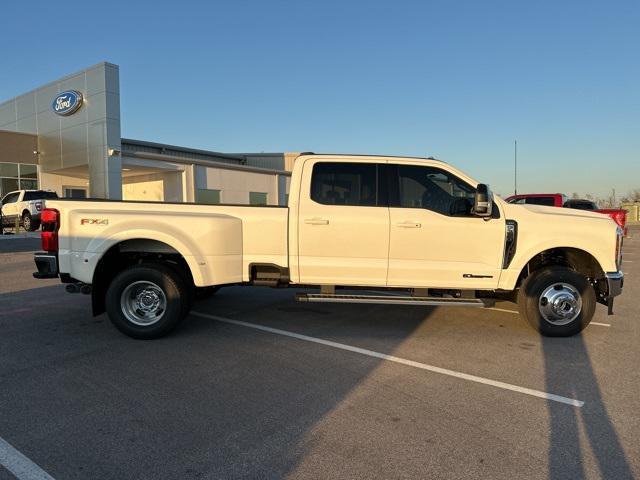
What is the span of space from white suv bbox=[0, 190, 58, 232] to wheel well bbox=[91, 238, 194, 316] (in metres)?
19.3

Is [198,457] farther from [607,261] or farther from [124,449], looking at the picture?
[607,261]

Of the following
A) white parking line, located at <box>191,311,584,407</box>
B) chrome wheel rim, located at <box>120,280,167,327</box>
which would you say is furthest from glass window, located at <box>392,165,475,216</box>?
chrome wheel rim, located at <box>120,280,167,327</box>

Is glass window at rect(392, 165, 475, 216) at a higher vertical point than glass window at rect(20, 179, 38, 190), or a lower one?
lower

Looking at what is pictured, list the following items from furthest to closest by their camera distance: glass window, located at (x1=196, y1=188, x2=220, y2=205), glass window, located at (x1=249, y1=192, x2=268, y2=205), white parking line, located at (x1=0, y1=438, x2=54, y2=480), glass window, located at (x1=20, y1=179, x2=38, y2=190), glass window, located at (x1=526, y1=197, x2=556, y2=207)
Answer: glass window, located at (x1=249, y1=192, x2=268, y2=205), glass window, located at (x1=196, y1=188, x2=220, y2=205), glass window, located at (x1=20, y1=179, x2=38, y2=190), glass window, located at (x1=526, y1=197, x2=556, y2=207), white parking line, located at (x1=0, y1=438, x2=54, y2=480)

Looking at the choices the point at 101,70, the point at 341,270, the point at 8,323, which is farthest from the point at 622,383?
the point at 101,70

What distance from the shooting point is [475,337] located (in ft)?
18.6

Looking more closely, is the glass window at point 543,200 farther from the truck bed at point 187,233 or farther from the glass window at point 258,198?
the glass window at point 258,198

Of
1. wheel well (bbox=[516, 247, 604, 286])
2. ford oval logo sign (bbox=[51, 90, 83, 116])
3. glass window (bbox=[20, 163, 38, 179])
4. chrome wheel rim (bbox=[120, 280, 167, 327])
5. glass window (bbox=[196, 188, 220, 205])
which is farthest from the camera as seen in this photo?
glass window (bbox=[196, 188, 220, 205])

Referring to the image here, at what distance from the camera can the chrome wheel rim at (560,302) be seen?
5531 mm

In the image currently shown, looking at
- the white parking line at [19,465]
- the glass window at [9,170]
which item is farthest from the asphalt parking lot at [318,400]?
the glass window at [9,170]

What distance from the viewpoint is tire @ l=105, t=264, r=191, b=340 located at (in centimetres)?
539

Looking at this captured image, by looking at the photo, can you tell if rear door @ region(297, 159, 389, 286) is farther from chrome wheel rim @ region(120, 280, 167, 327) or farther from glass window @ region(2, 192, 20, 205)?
glass window @ region(2, 192, 20, 205)

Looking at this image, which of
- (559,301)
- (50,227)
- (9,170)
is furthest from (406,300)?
(9,170)

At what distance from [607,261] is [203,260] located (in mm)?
4799
